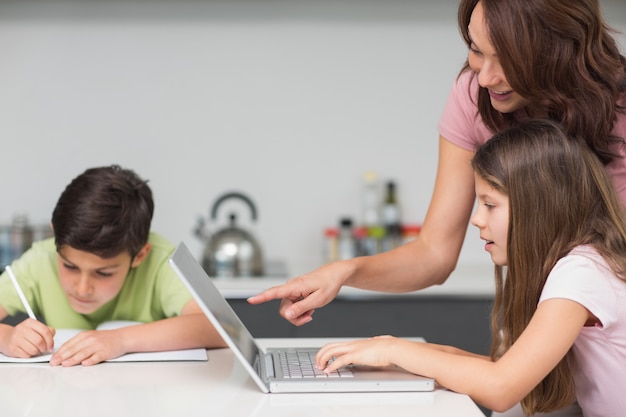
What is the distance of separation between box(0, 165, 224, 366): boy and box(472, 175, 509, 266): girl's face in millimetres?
492

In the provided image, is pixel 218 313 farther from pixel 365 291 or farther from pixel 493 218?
pixel 365 291

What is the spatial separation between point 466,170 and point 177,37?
167 cm

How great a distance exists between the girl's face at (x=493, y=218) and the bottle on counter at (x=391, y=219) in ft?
5.15

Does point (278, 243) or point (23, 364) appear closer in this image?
point (23, 364)

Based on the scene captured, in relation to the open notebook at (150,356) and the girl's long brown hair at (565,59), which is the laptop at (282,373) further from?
the girl's long brown hair at (565,59)

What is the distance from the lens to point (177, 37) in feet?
9.82

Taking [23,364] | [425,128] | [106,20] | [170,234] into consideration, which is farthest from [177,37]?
[23,364]

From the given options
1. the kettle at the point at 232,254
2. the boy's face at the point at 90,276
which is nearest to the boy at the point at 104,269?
the boy's face at the point at 90,276

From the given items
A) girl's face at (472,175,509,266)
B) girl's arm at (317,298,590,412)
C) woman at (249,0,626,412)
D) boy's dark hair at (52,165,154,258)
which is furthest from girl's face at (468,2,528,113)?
boy's dark hair at (52,165,154,258)

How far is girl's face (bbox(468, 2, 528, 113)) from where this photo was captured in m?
1.32

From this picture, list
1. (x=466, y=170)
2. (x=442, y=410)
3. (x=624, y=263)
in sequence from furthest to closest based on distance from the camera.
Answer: (x=466, y=170)
(x=624, y=263)
(x=442, y=410)

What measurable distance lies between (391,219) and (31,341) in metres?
1.82

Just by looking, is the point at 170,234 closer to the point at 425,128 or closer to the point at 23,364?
the point at 425,128

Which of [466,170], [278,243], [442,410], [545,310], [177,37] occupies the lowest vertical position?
[278,243]
